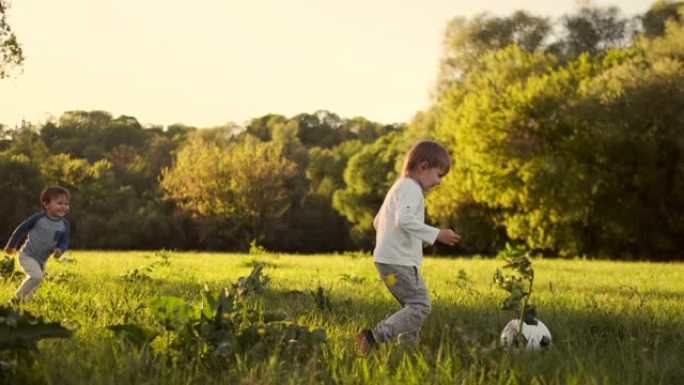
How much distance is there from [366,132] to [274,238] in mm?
20593

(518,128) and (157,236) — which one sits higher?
(518,128)

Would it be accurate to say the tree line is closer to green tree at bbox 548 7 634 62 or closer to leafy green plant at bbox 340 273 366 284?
green tree at bbox 548 7 634 62

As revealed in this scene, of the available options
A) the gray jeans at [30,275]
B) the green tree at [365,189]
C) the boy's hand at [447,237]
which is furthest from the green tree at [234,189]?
the boy's hand at [447,237]

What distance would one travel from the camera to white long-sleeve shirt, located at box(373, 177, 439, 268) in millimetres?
5375

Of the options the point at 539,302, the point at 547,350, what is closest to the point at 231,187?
the point at 539,302

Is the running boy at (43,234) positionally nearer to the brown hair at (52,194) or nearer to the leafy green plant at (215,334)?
the brown hair at (52,194)

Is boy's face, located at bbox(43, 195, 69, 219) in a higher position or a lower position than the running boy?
higher

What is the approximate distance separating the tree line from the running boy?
2877 centimetres

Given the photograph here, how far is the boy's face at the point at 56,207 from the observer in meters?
8.16

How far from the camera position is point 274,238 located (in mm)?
55469

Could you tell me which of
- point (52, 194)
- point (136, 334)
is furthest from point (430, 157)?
point (52, 194)

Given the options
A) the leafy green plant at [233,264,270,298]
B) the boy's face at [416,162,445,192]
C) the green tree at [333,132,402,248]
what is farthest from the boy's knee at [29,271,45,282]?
the green tree at [333,132,402,248]

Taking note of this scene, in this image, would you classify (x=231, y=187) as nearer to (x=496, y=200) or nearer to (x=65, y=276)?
(x=496, y=200)

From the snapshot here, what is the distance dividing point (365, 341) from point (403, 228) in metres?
1.09
